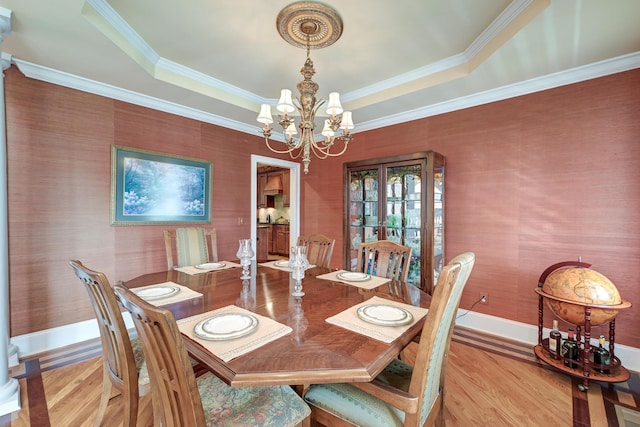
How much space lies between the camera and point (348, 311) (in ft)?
4.37

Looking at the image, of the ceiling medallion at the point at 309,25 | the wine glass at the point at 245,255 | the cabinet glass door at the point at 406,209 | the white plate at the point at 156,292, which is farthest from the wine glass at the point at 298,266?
the cabinet glass door at the point at 406,209

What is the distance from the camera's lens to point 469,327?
2906 mm

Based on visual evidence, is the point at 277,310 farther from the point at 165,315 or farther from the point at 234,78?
the point at 234,78

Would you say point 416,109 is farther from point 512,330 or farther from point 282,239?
point 282,239

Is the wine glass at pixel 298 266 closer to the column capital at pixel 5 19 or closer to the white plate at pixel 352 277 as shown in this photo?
the white plate at pixel 352 277

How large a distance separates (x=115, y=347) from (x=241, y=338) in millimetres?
691

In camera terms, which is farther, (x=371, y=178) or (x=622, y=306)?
(x=371, y=178)

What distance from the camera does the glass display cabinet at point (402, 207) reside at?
2768 mm

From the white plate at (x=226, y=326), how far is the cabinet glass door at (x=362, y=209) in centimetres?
231

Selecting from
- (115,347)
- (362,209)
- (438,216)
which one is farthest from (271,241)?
(115,347)

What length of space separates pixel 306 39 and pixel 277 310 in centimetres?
205

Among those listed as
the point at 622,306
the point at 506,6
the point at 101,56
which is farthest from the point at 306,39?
the point at 622,306

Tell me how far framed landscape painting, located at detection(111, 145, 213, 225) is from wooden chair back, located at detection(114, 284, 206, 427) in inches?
94.8

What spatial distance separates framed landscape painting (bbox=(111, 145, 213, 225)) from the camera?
2.80 m
